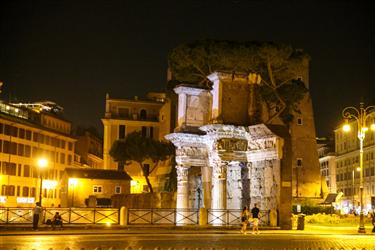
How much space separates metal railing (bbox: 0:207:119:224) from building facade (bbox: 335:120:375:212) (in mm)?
53823

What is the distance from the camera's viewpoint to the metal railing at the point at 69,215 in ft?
92.4

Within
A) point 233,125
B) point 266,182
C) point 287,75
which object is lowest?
point 266,182

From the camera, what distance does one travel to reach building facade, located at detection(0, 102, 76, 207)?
6069 cm

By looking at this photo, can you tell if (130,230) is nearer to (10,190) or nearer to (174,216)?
(174,216)

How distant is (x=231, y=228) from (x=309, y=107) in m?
45.9

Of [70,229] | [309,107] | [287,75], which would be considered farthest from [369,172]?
[70,229]

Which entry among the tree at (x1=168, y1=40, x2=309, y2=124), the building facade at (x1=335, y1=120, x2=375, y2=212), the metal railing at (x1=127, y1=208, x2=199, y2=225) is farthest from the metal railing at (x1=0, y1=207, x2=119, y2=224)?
the building facade at (x1=335, y1=120, x2=375, y2=212)

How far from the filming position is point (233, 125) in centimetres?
2898

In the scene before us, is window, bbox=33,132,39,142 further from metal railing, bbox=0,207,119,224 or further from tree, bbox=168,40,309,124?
metal railing, bbox=0,207,119,224

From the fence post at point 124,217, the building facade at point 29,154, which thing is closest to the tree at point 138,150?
the building facade at point 29,154

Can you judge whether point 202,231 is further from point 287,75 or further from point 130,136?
point 130,136

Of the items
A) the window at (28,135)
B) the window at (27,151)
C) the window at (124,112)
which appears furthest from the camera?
the window at (124,112)

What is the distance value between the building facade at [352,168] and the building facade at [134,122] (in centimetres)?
2729

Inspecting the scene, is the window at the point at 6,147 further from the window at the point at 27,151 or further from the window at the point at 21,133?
the window at the point at 27,151
